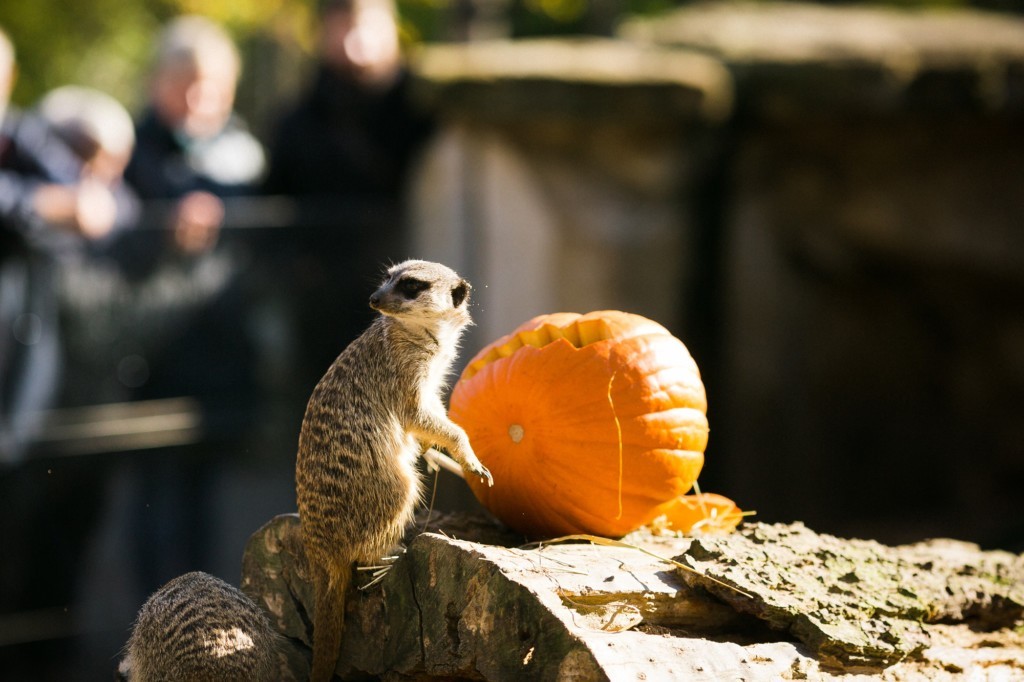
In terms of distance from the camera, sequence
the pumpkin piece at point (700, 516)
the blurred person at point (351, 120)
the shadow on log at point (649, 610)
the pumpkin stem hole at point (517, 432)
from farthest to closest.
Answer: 1. the blurred person at point (351, 120)
2. the pumpkin piece at point (700, 516)
3. the pumpkin stem hole at point (517, 432)
4. the shadow on log at point (649, 610)

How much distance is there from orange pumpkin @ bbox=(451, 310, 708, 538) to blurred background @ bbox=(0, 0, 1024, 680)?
8.72ft

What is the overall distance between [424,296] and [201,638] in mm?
741

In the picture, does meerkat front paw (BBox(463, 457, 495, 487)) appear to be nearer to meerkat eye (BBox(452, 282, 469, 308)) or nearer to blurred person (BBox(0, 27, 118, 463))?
meerkat eye (BBox(452, 282, 469, 308))

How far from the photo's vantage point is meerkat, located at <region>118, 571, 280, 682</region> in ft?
7.18

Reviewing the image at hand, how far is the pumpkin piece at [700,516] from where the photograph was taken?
2631mm

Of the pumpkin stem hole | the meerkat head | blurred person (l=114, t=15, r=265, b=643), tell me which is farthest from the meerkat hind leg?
blurred person (l=114, t=15, r=265, b=643)

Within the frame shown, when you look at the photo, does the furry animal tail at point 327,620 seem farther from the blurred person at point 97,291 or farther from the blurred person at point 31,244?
the blurred person at point 97,291

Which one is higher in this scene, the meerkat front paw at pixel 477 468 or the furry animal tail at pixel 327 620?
the meerkat front paw at pixel 477 468

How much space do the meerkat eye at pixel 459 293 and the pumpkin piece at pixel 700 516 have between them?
628mm

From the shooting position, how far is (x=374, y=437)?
2.27 m

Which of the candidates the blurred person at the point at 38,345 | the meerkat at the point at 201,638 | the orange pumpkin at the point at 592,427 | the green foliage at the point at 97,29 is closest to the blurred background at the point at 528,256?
the blurred person at the point at 38,345

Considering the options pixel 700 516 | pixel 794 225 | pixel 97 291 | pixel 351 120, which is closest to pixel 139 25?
pixel 351 120

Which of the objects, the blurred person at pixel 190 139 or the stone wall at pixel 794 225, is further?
the stone wall at pixel 794 225

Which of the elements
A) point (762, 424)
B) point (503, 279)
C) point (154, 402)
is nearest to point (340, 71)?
point (503, 279)
